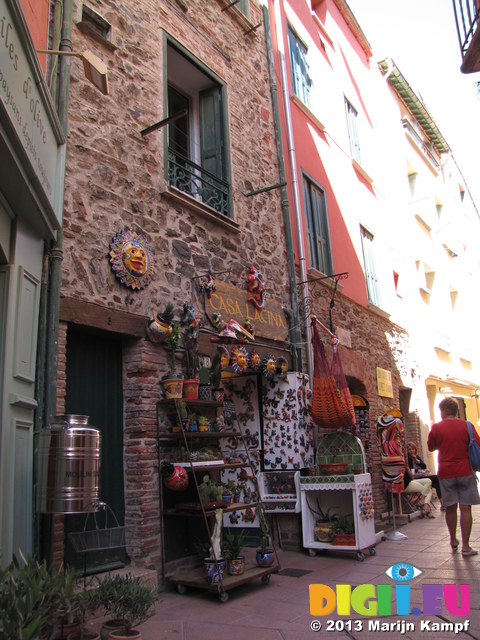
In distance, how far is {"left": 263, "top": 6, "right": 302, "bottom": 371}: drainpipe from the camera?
8.04m

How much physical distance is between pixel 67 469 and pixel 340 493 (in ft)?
14.2

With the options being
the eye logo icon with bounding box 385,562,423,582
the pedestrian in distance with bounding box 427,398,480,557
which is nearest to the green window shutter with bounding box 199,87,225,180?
the pedestrian in distance with bounding box 427,398,480,557

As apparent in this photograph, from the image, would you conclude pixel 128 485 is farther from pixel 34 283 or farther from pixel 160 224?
pixel 160 224

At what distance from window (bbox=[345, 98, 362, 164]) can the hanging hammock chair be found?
6505mm

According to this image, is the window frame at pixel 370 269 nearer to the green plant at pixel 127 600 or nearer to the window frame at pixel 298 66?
the window frame at pixel 298 66

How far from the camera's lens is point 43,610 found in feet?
8.79

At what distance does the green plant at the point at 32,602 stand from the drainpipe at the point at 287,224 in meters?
5.22

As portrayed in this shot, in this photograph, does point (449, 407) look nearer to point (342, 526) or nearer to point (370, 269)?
point (342, 526)

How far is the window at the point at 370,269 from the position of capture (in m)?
11.5

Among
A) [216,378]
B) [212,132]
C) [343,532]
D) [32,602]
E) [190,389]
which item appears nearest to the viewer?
[32,602]

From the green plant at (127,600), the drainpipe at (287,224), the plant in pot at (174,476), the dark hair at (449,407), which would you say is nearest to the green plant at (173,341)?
the plant in pot at (174,476)

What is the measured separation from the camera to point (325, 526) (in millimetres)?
6836

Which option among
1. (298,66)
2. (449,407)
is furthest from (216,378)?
(298,66)

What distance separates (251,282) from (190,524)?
3071 mm
